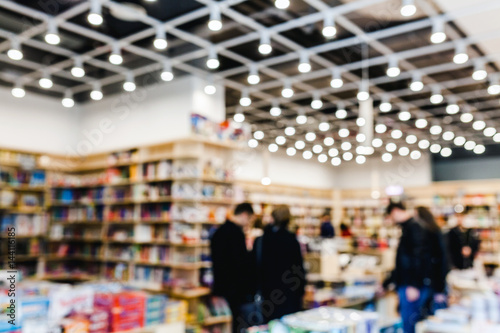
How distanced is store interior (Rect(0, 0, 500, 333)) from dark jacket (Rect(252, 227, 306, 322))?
6 centimetres

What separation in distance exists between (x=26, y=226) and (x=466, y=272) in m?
7.19

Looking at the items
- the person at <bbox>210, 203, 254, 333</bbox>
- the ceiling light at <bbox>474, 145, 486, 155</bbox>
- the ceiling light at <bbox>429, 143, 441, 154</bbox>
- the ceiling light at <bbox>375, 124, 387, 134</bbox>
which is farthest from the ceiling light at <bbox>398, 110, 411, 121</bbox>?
the person at <bbox>210, 203, 254, 333</bbox>

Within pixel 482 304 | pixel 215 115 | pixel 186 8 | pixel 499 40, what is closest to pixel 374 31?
pixel 499 40

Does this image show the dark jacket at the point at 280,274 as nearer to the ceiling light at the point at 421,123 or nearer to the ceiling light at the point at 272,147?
→ the ceiling light at the point at 421,123

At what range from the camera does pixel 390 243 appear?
1362 cm

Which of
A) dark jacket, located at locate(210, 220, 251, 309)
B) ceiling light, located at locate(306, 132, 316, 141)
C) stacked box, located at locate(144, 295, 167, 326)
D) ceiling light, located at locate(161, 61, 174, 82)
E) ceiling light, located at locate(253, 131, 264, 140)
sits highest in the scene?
ceiling light, located at locate(253, 131, 264, 140)

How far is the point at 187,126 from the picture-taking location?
6781 mm

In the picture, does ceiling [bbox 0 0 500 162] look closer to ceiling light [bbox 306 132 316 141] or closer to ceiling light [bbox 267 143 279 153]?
ceiling light [bbox 306 132 316 141]

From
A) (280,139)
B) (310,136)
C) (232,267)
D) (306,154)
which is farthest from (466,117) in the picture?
(232,267)

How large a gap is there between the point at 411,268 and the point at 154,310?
8.72ft

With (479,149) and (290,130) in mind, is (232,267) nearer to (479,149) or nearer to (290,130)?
(290,130)

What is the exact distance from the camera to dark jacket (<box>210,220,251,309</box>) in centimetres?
466

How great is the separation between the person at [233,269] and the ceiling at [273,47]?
2356mm

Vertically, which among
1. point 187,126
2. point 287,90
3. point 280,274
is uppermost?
point 287,90
